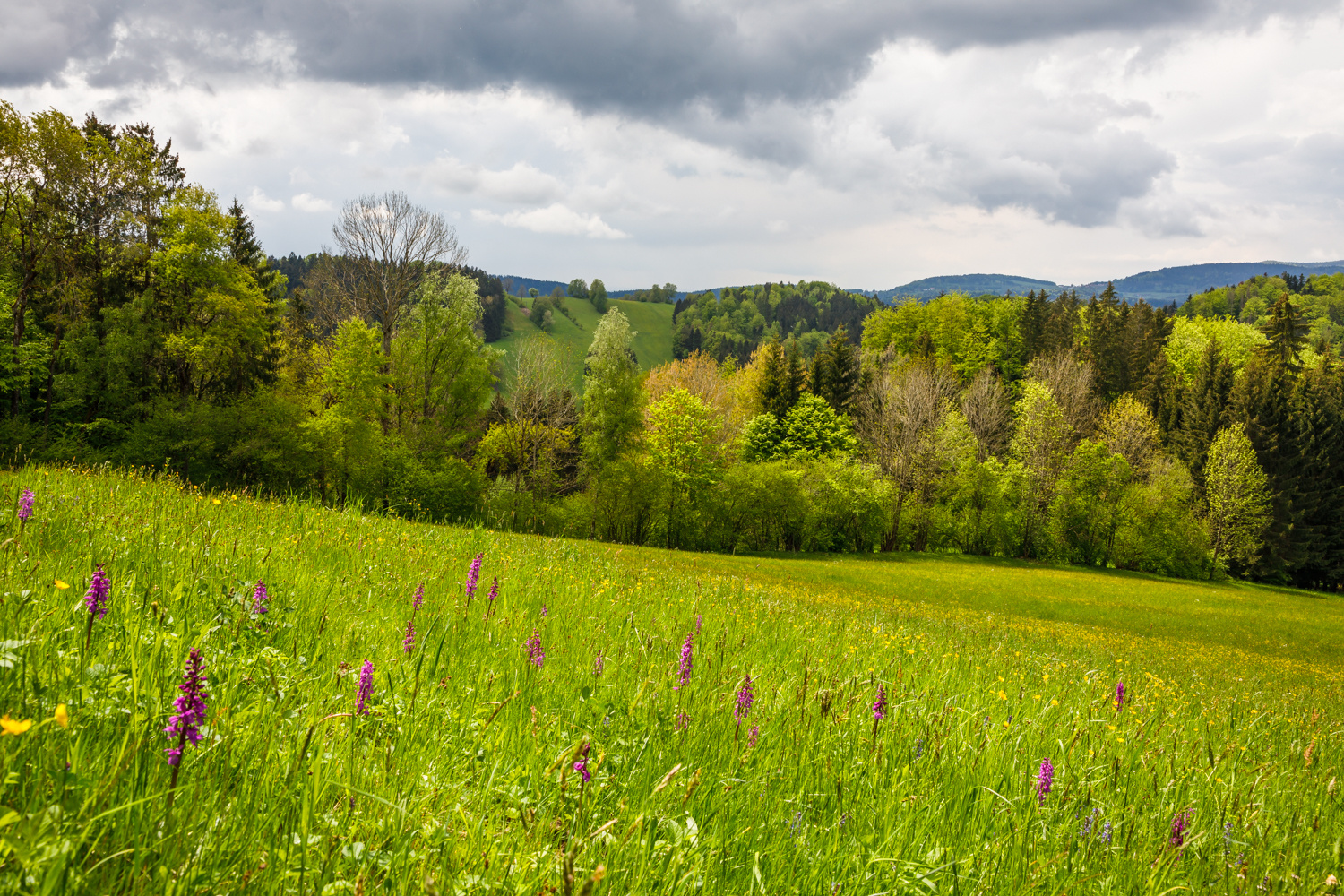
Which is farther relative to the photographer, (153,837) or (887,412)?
(887,412)

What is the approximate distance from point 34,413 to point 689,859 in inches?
1554

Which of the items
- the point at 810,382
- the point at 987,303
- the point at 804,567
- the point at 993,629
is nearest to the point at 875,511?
the point at 810,382

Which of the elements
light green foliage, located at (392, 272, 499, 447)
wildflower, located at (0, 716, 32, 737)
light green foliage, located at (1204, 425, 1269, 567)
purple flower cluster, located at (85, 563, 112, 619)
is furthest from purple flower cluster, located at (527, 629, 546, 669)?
light green foliage, located at (1204, 425, 1269, 567)

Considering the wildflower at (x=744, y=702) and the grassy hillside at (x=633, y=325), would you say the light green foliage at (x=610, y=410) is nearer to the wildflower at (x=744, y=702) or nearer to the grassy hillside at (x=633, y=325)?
the wildflower at (x=744, y=702)

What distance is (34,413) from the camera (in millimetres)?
28047

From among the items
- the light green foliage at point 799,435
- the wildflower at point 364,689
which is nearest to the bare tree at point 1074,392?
the light green foliage at point 799,435

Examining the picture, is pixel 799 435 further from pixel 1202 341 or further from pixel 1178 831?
pixel 1202 341

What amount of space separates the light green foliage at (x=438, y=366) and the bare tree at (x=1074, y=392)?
49138 mm

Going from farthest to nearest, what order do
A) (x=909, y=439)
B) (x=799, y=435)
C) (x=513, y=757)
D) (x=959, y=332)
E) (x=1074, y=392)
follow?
(x=959, y=332), (x=1074, y=392), (x=799, y=435), (x=909, y=439), (x=513, y=757)

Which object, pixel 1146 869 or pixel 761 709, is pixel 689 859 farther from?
pixel 1146 869

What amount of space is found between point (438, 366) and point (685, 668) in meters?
38.0

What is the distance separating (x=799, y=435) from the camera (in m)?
51.6

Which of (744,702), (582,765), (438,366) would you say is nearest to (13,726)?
(582,765)

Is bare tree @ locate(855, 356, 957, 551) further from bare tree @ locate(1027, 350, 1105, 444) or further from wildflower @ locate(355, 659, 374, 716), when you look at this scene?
wildflower @ locate(355, 659, 374, 716)
